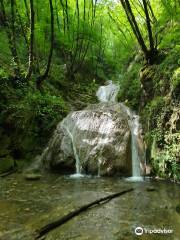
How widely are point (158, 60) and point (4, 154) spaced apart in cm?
648

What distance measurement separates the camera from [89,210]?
18.5 feet

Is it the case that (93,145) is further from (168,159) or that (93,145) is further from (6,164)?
(6,164)

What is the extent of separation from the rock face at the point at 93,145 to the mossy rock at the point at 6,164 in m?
1.06

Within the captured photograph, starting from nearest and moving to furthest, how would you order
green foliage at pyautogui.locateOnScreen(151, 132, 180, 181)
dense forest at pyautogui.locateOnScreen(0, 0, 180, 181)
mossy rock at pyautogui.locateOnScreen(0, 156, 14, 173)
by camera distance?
1. green foliage at pyautogui.locateOnScreen(151, 132, 180, 181)
2. dense forest at pyautogui.locateOnScreen(0, 0, 180, 181)
3. mossy rock at pyautogui.locateOnScreen(0, 156, 14, 173)

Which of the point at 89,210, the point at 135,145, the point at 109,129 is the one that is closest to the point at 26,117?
the point at 109,129

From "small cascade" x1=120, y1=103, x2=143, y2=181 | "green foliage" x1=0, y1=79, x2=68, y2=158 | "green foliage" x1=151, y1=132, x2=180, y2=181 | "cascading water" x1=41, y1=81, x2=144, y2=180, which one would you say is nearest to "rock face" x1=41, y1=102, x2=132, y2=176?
"cascading water" x1=41, y1=81, x2=144, y2=180

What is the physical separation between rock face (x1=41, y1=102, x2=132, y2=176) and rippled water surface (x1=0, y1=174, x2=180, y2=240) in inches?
35.0

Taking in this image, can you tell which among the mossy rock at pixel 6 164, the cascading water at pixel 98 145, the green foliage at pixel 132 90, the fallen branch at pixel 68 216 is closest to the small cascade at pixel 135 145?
the cascading water at pixel 98 145

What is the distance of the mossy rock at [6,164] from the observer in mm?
9355

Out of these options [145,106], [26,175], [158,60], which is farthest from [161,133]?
[26,175]

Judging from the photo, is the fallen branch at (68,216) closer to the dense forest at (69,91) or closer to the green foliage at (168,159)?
the green foliage at (168,159)

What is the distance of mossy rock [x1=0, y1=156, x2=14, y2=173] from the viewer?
9355 millimetres

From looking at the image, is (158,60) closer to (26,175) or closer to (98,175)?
(98,175)

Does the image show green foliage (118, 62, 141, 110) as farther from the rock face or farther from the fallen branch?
the fallen branch
